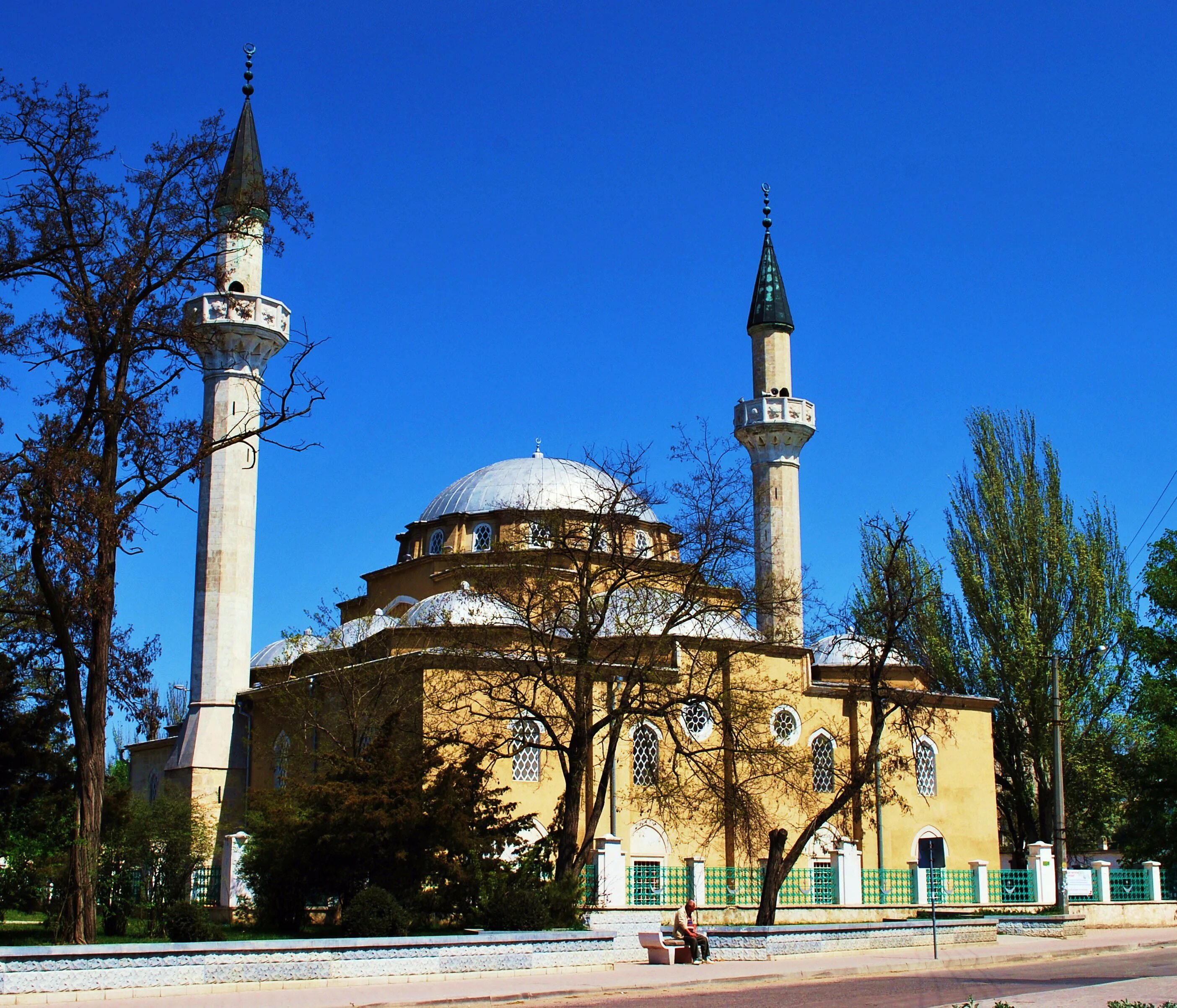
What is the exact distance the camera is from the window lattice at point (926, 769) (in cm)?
2784

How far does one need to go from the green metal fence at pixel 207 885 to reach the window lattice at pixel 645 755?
752cm

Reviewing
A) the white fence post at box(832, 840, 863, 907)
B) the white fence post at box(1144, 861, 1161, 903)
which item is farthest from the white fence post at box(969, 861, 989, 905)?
the white fence post at box(1144, 861, 1161, 903)

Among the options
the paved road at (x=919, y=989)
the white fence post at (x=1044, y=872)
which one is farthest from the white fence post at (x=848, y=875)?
the paved road at (x=919, y=989)

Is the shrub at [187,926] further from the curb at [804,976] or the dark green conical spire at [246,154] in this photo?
→ the dark green conical spire at [246,154]

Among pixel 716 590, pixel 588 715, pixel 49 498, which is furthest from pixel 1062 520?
pixel 49 498

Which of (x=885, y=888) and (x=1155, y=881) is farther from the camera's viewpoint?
(x=1155, y=881)

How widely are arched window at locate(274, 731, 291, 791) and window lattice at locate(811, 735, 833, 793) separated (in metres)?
10.6

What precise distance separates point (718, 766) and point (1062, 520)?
12.6 metres

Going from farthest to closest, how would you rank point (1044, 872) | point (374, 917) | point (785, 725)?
point (785, 725) < point (1044, 872) < point (374, 917)

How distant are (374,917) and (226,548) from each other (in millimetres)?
12191

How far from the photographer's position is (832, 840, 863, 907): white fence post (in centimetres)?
2269

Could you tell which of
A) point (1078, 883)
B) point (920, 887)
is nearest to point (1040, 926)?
point (1078, 883)

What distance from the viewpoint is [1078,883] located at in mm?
22781

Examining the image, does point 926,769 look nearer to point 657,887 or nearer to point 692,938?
point 657,887
